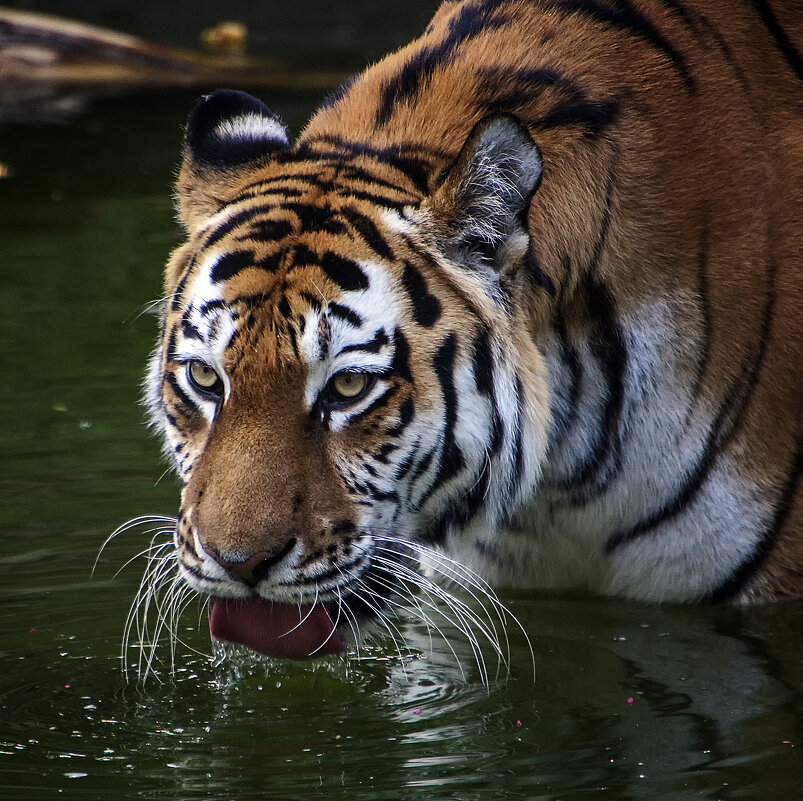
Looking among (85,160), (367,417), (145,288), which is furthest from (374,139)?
(85,160)

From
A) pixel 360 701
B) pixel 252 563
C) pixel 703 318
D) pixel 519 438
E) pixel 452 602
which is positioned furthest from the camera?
pixel 452 602

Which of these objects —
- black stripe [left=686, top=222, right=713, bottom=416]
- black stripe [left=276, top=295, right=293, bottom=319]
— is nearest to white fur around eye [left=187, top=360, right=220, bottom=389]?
black stripe [left=276, top=295, right=293, bottom=319]

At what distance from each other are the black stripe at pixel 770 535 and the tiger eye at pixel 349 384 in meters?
0.99

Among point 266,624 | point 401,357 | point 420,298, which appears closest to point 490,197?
point 420,298

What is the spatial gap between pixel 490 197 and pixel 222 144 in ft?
1.97

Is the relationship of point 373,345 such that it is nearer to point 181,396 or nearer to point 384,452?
point 384,452

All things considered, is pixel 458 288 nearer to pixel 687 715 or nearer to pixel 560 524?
pixel 560 524

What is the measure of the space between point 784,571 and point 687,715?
1.54ft

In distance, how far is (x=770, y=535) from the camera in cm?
320

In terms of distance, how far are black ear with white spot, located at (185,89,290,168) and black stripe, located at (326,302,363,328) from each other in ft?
1.69

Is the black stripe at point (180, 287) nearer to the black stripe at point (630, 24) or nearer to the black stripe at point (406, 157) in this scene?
the black stripe at point (406, 157)

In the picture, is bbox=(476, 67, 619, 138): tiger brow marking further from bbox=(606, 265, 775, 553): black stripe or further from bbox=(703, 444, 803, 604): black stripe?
bbox=(703, 444, 803, 604): black stripe

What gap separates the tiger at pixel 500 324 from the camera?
264 cm

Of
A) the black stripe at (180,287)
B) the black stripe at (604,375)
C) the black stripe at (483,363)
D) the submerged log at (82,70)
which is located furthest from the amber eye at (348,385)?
the submerged log at (82,70)
